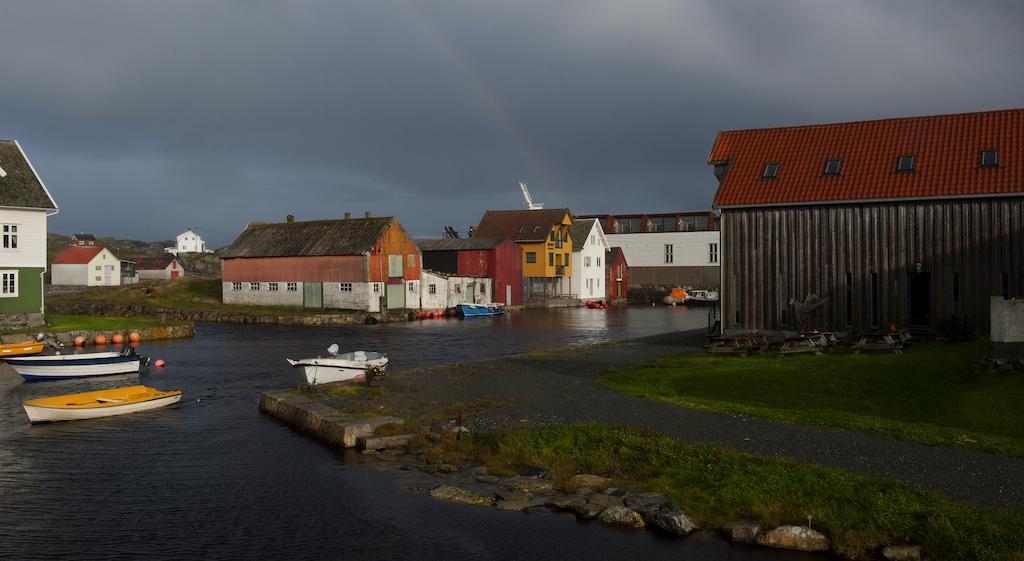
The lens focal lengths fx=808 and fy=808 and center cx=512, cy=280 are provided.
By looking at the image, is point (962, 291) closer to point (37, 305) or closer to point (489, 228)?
point (37, 305)

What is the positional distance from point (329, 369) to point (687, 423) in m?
14.6

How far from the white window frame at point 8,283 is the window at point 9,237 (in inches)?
56.2

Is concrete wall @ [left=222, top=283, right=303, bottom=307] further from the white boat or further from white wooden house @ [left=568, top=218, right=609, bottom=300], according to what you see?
the white boat

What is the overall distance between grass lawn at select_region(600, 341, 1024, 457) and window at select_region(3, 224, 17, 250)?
122 feet

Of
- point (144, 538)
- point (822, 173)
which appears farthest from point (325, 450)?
point (822, 173)

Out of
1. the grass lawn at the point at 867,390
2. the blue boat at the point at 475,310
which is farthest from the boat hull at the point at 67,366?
the blue boat at the point at 475,310

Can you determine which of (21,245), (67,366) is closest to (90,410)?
(67,366)

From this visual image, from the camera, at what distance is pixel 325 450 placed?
1942 centimetres

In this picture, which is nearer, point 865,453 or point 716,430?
point 865,453

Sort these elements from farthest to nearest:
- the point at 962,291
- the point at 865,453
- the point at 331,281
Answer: the point at 331,281 < the point at 962,291 < the point at 865,453

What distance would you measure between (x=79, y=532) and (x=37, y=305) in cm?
3911

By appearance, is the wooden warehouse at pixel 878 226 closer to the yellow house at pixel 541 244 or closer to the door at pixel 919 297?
the door at pixel 919 297

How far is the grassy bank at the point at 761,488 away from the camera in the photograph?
36.7 ft

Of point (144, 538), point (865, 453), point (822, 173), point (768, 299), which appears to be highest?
point (822, 173)
